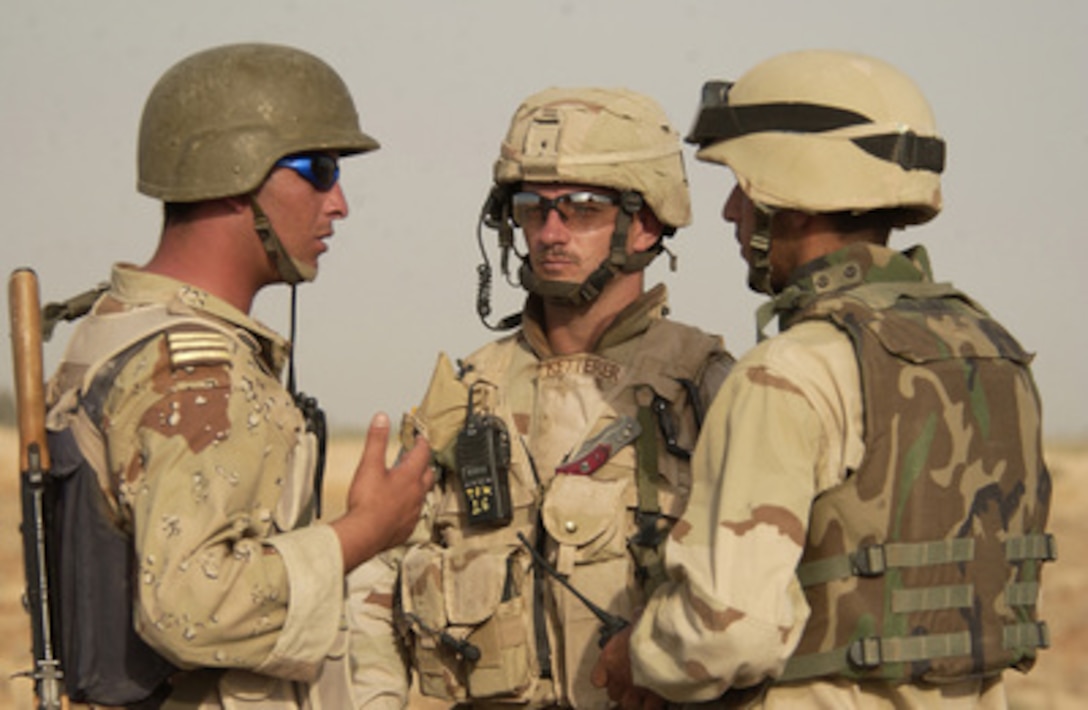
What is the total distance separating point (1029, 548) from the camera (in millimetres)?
5199

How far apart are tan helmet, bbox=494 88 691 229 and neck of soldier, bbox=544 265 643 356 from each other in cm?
32

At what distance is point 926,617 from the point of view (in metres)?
5.03

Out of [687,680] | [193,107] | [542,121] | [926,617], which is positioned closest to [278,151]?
[193,107]

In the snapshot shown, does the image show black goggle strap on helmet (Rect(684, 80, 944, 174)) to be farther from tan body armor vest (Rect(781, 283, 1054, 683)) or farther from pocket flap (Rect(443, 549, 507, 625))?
pocket flap (Rect(443, 549, 507, 625))

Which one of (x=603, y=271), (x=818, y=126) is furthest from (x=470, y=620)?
(x=818, y=126)

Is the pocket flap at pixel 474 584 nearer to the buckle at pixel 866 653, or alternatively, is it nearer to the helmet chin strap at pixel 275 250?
the helmet chin strap at pixel 275 250

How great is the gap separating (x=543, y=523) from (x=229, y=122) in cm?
180

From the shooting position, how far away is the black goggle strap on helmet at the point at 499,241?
6.94 metres

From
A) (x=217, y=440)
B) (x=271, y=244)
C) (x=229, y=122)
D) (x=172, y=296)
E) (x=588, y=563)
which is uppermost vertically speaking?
(x=229, y=122)

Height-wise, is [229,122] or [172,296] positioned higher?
[229,122]

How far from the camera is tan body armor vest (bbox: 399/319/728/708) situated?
626 cm

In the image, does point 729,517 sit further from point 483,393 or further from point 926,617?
point 483,393

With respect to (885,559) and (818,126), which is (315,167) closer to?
(818,126)

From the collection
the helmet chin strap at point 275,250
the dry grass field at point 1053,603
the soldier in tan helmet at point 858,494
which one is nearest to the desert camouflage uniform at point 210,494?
the helmet chin strap at point 275,250
